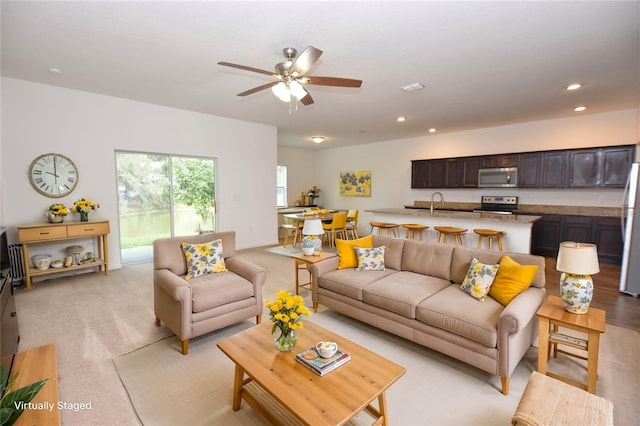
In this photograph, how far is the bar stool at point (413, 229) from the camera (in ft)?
17.8

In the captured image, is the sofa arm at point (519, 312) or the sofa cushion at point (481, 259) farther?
the sofa cushion at point (481, 259)

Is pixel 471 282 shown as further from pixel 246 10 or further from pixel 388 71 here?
pixel 246 10

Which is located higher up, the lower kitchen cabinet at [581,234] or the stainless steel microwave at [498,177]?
the stainless steel microwave at [498,177]

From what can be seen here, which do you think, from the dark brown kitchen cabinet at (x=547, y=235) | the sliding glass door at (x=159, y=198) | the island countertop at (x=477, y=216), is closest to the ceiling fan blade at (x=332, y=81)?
the island countertop at (x=477, y=216)

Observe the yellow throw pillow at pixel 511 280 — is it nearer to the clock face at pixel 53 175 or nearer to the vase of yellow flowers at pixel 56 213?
the vase of yellow flowers at pixel 56 213

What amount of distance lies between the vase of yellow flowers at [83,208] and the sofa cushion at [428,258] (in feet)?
15.3

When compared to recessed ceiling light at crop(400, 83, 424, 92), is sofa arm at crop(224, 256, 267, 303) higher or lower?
lower

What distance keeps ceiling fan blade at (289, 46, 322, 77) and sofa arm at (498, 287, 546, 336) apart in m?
2.36

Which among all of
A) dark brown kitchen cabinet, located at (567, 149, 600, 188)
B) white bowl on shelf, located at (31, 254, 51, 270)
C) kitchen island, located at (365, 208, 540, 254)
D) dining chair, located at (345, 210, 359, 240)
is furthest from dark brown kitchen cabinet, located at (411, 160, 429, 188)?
white bowl on shelf, located at (31, 254, 51, 270)

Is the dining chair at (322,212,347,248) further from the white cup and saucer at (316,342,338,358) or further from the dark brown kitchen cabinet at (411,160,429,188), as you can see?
the white cup and saucer at (316,342,338,358)

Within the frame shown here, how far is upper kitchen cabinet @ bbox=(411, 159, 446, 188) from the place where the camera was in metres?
7.43

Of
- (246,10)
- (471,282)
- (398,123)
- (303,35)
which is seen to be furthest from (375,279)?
(398,123)

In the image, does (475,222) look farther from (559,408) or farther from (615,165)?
(559,408)

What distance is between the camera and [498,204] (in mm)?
6645
